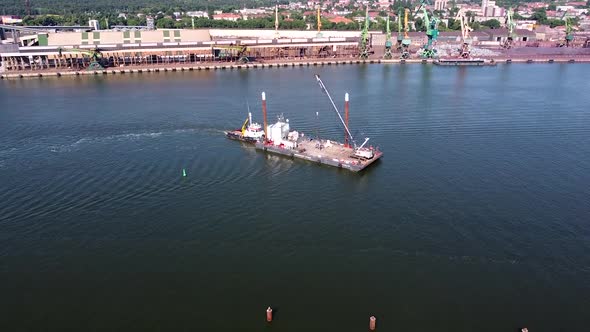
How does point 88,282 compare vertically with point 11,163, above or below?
below

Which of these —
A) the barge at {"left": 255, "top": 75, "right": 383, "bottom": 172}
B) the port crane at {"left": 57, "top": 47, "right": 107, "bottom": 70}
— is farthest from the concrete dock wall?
the barge at {"left": 255, "top": 75, "right": 383, "bottom": 172}

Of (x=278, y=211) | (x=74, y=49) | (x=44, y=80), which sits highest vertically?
(x=74, y=49)

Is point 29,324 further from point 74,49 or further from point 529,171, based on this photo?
point 74,49

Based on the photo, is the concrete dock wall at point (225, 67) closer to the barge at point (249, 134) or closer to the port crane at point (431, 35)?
the port crane at point (431, 35)

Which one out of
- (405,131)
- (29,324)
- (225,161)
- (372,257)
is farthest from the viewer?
(405,131)

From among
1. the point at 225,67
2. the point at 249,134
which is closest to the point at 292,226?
the point at 249,134

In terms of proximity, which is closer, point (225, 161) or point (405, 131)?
Answer: point (225, 161)

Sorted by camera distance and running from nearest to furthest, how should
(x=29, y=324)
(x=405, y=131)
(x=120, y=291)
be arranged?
(x=29, y=324) < (x=120, y=291) < (x=405, y=131)

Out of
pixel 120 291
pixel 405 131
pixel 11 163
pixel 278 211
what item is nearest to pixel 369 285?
pixel 278 211

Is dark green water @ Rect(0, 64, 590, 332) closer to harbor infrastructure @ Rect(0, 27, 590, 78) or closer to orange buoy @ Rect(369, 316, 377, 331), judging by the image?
orange buoy @ Rect(369, 316, 377, 331)
